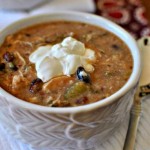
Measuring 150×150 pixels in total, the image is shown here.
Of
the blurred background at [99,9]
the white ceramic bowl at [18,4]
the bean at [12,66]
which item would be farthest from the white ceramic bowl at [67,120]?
the white ceramic bowl at [18,4]

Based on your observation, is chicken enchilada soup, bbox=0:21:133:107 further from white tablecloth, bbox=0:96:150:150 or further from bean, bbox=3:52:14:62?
white tablecloth, bbox=0:96:150:150

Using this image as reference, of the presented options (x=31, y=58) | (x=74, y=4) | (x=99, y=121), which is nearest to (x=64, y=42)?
(x=31, y=58)

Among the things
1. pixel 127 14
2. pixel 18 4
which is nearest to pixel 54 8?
pixel 18 4

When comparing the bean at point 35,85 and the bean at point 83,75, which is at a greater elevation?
the bean at point 83,75

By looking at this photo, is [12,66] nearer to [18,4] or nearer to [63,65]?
[63,65]

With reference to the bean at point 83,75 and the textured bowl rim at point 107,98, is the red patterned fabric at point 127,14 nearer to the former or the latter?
the textured bowl rim at point 107,98
